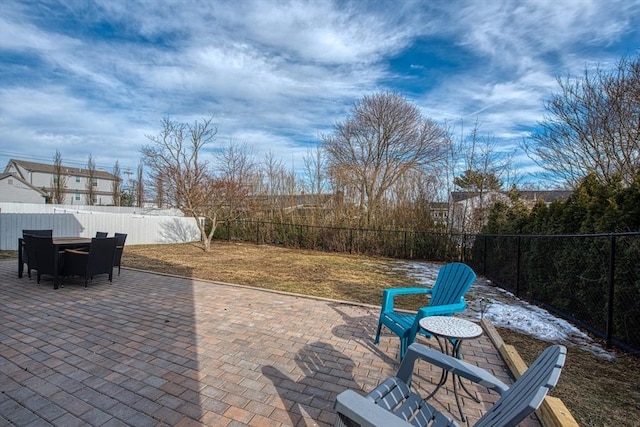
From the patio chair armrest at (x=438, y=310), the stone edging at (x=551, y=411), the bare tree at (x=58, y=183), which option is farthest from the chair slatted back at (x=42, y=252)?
the bare tree at (x=58, y=183)

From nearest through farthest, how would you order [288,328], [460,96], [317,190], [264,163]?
1. [288,328]
2. [460,96]
3. [317,190]
4. [264,163]

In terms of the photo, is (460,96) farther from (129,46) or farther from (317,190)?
(129,46)

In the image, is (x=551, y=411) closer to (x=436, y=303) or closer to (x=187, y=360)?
(x=436, y=303)

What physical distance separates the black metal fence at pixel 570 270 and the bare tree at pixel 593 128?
295 centimetres

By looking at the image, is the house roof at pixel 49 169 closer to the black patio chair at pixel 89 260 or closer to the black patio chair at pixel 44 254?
the black patio chair at pixel 44 254

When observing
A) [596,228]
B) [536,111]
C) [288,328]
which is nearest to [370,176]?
[536,111]

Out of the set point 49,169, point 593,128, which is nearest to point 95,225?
point 593,128

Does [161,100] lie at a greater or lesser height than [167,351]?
greater

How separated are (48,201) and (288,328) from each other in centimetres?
→ 3487

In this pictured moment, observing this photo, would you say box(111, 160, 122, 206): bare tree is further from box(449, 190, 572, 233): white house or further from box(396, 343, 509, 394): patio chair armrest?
box(396, 343, 509, 394): patio chair armrest

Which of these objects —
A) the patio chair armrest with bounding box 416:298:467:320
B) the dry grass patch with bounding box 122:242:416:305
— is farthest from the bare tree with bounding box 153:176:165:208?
the patio chair armrest with bounding box 416:298:467:320

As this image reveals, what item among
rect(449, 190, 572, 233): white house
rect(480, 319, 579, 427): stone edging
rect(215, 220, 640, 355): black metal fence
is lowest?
rect(480, 319, 579, 427): stone edging

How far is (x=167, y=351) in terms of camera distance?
2912 millimetres

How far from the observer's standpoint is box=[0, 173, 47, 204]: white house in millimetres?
26375
